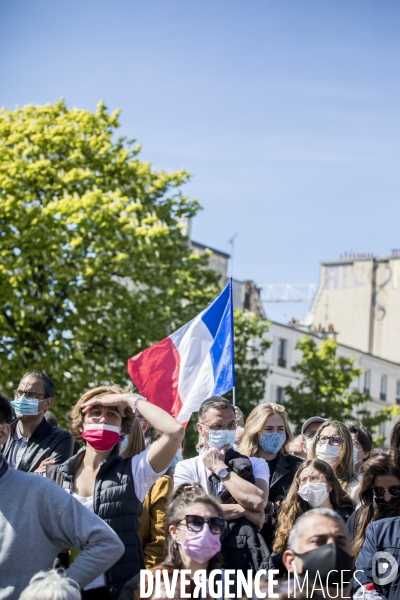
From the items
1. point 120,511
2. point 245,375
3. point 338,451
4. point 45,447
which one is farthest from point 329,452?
point 245,375

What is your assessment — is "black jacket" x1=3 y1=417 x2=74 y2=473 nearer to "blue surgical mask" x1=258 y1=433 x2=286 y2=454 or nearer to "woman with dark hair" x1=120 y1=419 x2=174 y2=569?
"woman with dark hair" x1=120 y1=419 x2=174 y2=569

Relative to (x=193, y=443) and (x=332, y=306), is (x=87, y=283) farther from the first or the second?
(x=332, y=306)

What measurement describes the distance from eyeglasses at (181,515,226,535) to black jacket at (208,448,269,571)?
1036 mm

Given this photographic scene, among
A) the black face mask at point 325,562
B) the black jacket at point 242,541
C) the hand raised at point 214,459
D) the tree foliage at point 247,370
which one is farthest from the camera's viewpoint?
the tree foliage at point 247,370

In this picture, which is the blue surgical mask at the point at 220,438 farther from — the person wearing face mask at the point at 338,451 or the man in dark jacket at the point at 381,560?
the person wearing face mask at the point at 338,451

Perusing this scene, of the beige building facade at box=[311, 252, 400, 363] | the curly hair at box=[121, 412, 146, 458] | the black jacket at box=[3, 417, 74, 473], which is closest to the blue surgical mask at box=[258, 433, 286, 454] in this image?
the curly hair at box=[121, 412, 146, 458]

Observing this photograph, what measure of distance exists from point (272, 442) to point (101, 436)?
213cm

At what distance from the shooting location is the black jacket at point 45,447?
7262 mm

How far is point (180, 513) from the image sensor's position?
5082 mm

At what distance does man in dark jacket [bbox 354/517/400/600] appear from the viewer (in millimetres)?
5520

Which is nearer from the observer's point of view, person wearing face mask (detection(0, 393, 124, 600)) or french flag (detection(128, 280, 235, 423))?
person wearing face mask (detection(0, 393, 124, 600))

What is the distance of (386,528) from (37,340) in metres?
19.5

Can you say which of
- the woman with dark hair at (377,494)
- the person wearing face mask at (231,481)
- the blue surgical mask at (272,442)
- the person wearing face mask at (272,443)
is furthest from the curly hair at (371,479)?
the blue surgical mask at (272,442)

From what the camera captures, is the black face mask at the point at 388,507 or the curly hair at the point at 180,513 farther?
the black face mask at the point at 388,507
